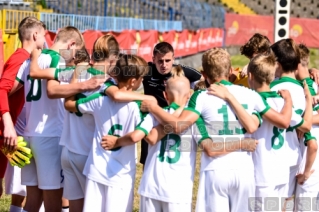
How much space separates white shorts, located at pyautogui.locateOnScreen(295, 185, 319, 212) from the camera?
5.75 meters

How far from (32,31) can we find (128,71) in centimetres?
123

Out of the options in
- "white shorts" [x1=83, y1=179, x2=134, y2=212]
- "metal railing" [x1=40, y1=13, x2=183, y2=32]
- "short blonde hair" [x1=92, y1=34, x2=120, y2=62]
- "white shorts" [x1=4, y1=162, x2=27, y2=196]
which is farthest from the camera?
"metal railing" [x1=40, y1=13, x2=183, y2=32]

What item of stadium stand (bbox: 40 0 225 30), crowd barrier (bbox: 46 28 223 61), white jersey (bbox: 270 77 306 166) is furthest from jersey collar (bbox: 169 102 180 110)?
stadium stand (bbox: 40 0 225 30)

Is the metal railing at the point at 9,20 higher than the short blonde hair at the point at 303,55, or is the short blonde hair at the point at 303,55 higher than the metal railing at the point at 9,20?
the metal railing at the point at 9,20

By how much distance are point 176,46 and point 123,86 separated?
20.3m

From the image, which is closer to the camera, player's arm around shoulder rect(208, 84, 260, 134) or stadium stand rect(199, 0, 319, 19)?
player's arm around shoulder rect(208, 84, 260, 134)

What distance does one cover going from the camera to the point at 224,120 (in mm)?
4934

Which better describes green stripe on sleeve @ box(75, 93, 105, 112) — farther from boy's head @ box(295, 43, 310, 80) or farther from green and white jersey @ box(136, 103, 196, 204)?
boy's head @ box(295, 43, 310, 80)

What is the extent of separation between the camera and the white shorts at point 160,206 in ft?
16.0

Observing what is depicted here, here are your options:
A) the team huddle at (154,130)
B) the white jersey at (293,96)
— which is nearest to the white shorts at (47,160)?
the team huddle at (154,130)

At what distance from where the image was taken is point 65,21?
14633 mm

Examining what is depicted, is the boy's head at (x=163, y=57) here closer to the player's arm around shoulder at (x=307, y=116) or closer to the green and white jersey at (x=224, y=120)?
the green and white jersey at (x=224, y=120)

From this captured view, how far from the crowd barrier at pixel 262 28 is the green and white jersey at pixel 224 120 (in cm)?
3012

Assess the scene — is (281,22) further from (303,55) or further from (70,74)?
(70,74)
